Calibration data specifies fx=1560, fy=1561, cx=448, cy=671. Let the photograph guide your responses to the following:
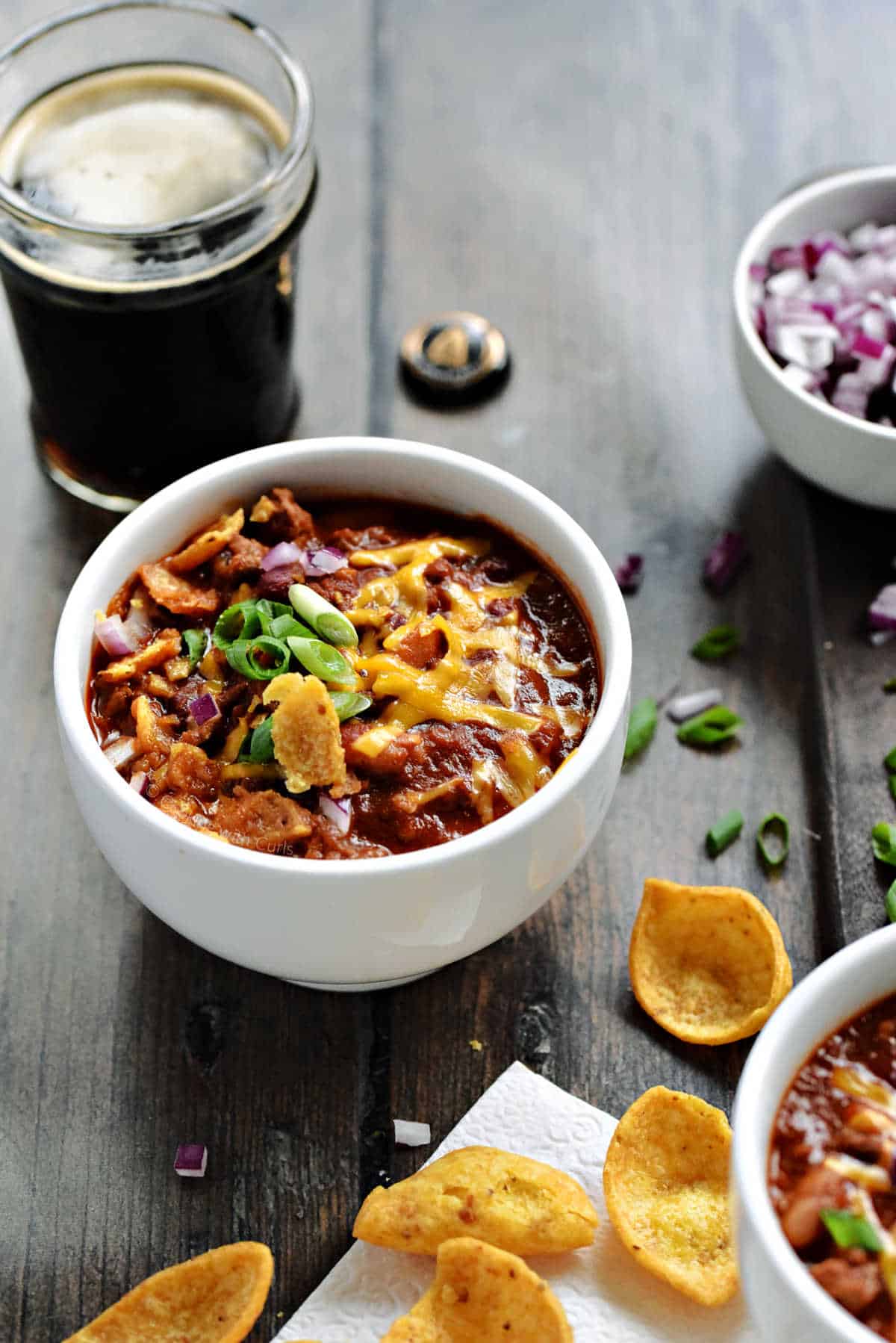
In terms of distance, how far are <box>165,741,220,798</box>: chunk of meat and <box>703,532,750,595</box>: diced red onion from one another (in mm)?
1099

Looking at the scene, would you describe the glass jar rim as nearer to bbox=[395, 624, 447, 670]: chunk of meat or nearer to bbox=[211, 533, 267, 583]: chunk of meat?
bbox=[211, 533, 267, 583]: chunk of meat

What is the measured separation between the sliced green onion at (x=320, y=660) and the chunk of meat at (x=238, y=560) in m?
0.20

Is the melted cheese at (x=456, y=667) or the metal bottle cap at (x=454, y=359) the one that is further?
the metal bottle cap at (x=454, y=359)

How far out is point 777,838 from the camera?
2463mm

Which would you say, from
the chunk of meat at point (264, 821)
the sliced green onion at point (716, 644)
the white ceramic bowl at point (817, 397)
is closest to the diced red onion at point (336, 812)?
the chunk of meat at point (264, 821)

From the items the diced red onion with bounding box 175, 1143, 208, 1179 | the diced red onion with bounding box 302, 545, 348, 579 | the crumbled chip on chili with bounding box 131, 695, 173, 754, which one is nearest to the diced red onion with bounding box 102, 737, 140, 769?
the crumbled chip on chili with bounding box 131, 695, 173, 754

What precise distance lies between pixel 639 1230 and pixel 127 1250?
2.18 feet

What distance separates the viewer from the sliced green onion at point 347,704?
6.67 ft

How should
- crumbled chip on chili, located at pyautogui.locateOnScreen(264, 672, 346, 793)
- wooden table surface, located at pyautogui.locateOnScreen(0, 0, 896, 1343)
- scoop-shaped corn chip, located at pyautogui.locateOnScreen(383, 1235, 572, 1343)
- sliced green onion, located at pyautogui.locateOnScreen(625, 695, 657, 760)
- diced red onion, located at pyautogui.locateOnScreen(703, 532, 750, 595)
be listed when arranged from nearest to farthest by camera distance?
scoop-shaped corn chip, located at pyautogui.locateOnScreen(383, 1235, 572, 1343), crumbled chip on chili, located at pyautogui.locateOnScreen(264, 672, 346, 793), wooden table surface, located at pyautogui.locateOnScreen(0, 0, 896, 1343), sliced green onion, located at pyautogui.locateOnScreen(625, 695, 657, 760), diced red onion, located at pyautogui.locateOnScreen(703, 532, 750, 595)

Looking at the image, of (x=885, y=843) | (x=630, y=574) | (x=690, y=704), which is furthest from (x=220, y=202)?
(x=885, y=843)

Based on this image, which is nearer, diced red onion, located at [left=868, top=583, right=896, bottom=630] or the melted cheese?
the melted cheese

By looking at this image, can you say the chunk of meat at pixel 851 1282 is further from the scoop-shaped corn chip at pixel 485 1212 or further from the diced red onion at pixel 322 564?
the diced red onion at pixel 322 564

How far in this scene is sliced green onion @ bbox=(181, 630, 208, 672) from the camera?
2.18m

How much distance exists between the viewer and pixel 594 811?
6.81 ft
